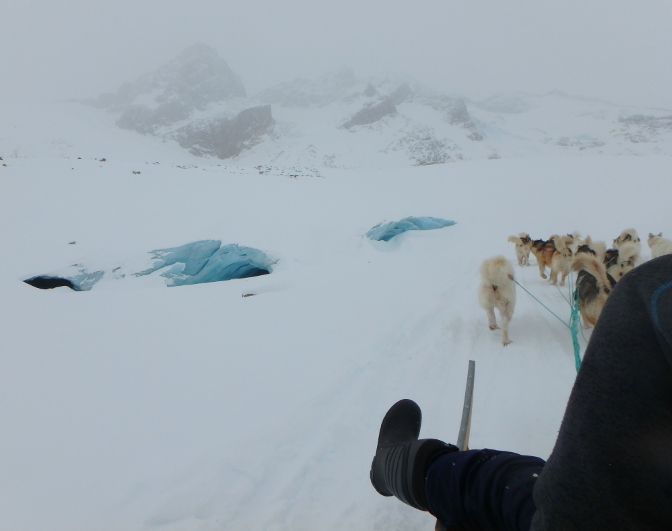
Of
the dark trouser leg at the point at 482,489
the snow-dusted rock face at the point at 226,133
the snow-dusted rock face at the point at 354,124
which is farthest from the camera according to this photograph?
the snow-dusted rock face at the point at 226,133

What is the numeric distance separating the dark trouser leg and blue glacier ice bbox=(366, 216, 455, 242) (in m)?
6.89

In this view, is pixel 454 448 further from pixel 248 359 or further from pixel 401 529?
pixel 248 359

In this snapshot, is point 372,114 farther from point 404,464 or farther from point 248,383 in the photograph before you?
point 404,464

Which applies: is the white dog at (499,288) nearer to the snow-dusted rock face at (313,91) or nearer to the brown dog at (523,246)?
the brown dog at (523,246)

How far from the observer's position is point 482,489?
115cm

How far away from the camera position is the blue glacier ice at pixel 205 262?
6.93 m

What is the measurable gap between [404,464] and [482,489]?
34 cm

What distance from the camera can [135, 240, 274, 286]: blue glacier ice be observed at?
6926 millimetres

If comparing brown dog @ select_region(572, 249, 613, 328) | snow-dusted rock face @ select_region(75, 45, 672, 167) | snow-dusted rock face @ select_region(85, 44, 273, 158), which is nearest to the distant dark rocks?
snow-dusted rock face @ select_region(75, 45, 672, 167)

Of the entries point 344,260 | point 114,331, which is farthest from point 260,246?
point 114,331

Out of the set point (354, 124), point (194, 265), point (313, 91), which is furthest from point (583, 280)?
point (313, 91)

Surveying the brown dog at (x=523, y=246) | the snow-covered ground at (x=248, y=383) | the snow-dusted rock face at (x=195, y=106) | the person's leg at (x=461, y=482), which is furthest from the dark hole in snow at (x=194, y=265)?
the snow-dusted rock face at (x=195, y=106)

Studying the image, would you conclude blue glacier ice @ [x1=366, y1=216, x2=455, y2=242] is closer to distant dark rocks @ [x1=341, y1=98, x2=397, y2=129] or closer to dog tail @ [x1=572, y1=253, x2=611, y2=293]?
dog tail @ [x1=572, y1=253, x2=611, y2=293]

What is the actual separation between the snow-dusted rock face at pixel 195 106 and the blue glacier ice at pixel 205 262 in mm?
58714
